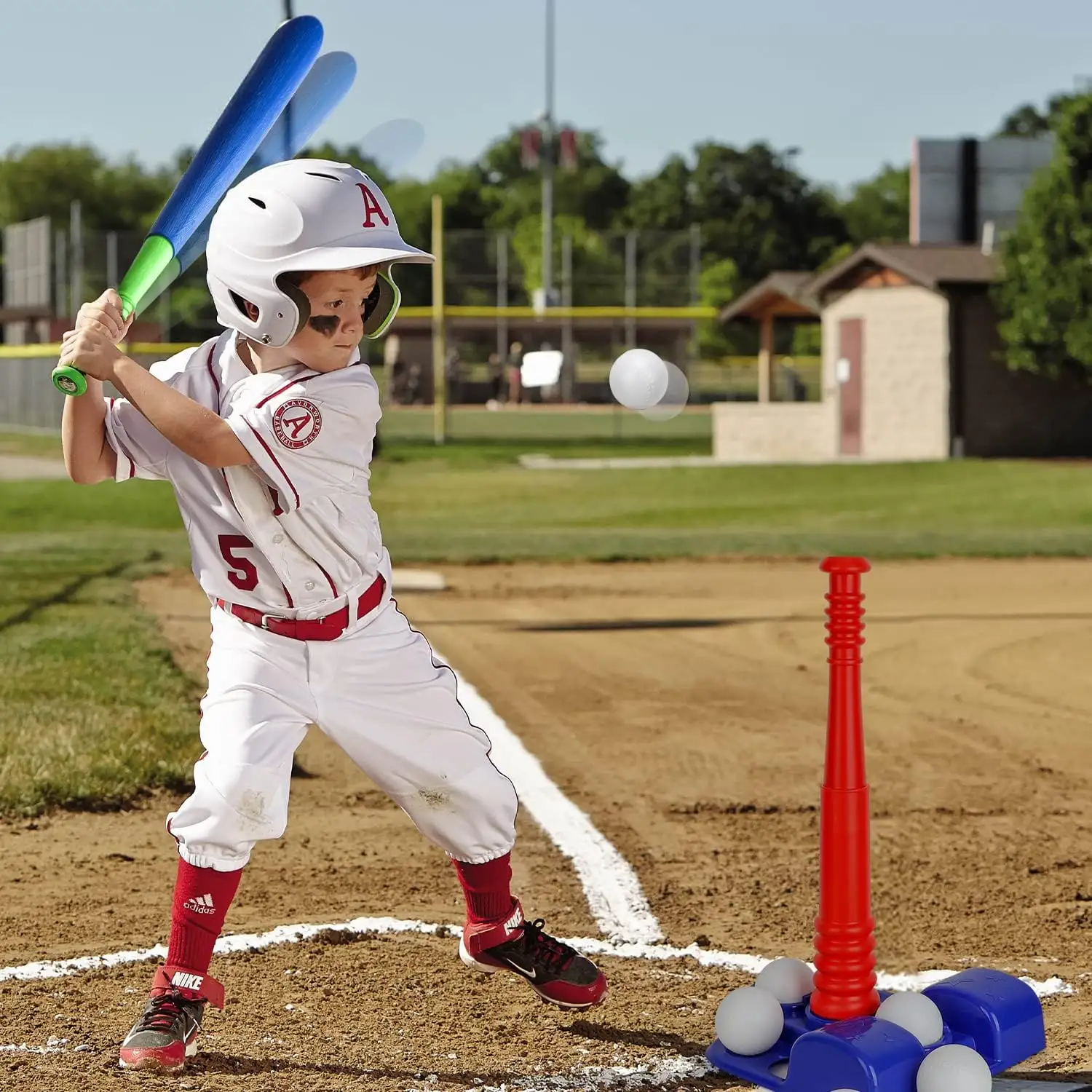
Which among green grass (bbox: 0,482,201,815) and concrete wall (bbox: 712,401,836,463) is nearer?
green grass (bbox: 0,482,201,815)

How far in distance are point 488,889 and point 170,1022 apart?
81 centimetres

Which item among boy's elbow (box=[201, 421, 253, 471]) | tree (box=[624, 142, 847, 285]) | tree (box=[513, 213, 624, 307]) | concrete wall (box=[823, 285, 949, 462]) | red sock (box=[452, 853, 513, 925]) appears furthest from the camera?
tree (box=[624, 142, 847, 285])

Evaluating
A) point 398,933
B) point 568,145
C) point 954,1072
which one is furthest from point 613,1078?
point 568,145

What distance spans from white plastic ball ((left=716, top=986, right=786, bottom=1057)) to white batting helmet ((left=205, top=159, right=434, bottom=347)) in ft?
5.28

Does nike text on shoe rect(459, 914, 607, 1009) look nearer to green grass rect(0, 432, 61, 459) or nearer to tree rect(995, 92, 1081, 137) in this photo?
green grass rect(0, 432, 61, 459)

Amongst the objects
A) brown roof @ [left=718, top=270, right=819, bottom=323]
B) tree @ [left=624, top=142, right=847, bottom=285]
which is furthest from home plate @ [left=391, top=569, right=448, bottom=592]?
tree @ [left=624, top=142, right=847, bottom=285]

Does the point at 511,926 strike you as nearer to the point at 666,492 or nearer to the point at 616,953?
the point at 616,953

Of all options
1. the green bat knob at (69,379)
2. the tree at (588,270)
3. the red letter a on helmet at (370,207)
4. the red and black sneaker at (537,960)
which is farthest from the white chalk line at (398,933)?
the tree at (588,270)

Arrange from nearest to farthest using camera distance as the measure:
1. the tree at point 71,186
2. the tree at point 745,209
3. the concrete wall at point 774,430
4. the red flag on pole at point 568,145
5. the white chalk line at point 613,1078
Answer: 1. the white chalk line at point 613,1078
2. the concrete wall at point 774,430
3. the red flag on pole at point 568,145
4. the tree at point 745,209
5. the tree at point 71,186

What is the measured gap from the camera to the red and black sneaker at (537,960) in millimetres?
3631

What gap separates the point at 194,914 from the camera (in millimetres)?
3355

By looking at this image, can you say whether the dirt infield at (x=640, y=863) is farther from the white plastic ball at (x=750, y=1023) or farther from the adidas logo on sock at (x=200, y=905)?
the adidas logo on sock at (x=200, y=905)

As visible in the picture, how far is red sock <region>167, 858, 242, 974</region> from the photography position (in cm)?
336

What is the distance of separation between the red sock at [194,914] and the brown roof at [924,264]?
23.3 metres
